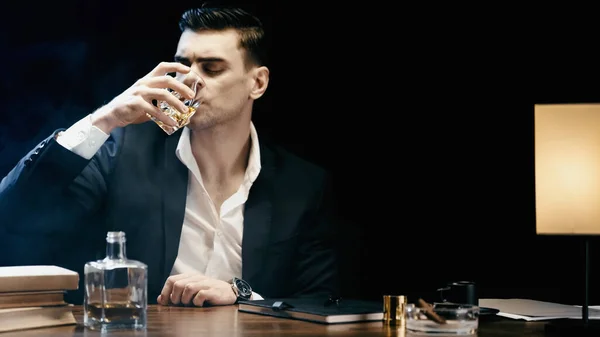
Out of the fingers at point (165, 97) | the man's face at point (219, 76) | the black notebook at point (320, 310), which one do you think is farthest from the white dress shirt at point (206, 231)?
the black notebook at point (320, 310)

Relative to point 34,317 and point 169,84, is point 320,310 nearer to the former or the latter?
point 34,317

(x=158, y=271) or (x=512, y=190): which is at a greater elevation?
(x=512, y=190)

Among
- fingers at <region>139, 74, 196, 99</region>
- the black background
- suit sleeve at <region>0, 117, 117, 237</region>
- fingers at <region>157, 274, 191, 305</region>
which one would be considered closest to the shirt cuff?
suit sleeve at <region>0, 117, 117, 237</region>

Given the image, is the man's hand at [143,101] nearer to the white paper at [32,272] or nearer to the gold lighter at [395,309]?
the white paper at [32,272]

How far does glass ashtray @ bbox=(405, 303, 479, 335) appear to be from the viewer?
5.24 ft

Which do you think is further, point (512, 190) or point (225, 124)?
point (512, 190)

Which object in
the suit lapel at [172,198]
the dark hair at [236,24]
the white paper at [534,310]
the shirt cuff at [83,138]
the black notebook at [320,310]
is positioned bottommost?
the white paper at [534,310]

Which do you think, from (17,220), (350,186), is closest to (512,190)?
(350,186)

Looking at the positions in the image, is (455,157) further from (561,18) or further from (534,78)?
(561,18)

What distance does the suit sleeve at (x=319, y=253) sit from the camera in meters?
2.91

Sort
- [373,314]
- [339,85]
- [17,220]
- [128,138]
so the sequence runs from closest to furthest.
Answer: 1. [373,314]
2. [17,220]
3. [128,138]
4. [339,85]

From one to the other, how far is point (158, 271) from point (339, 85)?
95 cm

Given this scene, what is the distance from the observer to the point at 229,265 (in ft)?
9.30

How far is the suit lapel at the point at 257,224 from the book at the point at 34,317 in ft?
3.89
